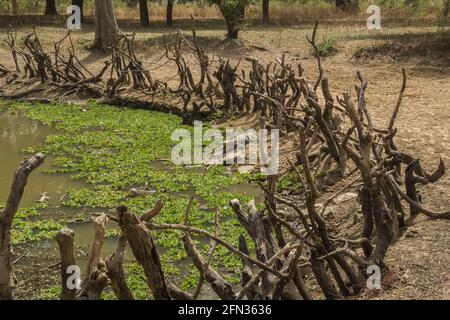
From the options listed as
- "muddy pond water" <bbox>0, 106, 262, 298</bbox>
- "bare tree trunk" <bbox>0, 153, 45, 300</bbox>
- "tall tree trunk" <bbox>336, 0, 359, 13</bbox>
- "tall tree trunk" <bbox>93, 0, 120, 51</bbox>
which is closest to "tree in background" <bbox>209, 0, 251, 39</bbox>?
"tall tree trunk" <bbox>93, 0, 120, 51</bbox>

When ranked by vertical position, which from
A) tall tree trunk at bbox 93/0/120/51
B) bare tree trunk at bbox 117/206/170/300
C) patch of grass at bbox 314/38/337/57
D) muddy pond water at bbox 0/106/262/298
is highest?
tall tree trunk at bbox 93/0/120/51

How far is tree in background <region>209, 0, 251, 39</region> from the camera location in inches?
774

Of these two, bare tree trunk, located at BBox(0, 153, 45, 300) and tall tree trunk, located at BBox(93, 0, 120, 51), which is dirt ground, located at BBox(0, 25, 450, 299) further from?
bare tree trunk, located at BBox(0, 153, 45, 300)

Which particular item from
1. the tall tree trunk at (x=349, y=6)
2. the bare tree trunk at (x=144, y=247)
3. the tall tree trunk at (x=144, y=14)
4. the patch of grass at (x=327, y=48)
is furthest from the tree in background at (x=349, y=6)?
the bare tree trunk at (x=144, y=247)

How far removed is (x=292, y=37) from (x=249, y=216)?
1731 centimetres

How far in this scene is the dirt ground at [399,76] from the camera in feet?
16.8

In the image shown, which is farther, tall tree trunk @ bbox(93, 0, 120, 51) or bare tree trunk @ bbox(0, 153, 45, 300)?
tall tree trunk @ bbox(93, 0, 120, 51)

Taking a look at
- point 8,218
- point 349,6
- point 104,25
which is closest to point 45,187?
point 8,218

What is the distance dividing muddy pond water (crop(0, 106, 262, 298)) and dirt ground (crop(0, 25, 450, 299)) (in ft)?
5.48

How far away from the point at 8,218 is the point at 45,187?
4445 mm

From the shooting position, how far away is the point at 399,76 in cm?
1426

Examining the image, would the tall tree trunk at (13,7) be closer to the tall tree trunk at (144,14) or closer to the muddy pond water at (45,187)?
the tall tree trunk at (144,14)

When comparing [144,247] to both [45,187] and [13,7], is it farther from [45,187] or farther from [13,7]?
[13,7]
